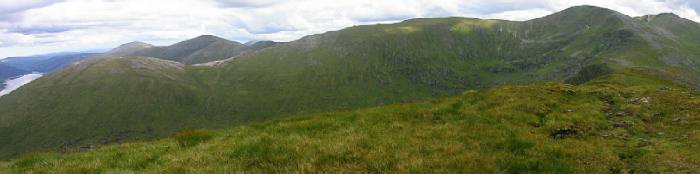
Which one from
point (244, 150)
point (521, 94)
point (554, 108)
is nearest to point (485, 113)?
point (554, 108)

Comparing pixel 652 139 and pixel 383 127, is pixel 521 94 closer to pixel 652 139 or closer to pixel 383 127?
pixel 652 139

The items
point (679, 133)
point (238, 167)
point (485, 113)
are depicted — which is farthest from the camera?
point (485, 113)

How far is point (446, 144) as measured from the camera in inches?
603

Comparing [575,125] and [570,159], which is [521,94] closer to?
[575,125]

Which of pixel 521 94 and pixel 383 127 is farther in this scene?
pixel 521 94

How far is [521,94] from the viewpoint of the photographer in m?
26.4

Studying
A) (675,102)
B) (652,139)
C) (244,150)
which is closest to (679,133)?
(652,139)

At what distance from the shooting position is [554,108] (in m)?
23.4

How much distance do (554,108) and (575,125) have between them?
4057 mm

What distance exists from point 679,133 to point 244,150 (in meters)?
16.0

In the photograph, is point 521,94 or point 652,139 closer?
point 652,139

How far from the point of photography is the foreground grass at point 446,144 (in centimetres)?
1316

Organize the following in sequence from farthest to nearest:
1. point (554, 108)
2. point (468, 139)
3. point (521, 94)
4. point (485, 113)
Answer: point (521, 94)
point (554, 108)
point (485, 113)
point (468, 139)

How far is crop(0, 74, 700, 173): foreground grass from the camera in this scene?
1316 centimetres
